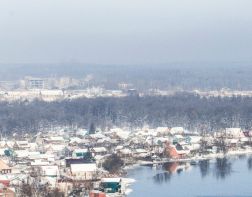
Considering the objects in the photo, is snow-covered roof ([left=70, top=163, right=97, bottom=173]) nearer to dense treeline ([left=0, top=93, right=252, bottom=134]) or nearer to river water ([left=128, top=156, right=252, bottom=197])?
river water ([left=128, top=156, right=252, bottom=197])

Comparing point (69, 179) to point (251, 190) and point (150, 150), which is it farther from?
point (150, 150)

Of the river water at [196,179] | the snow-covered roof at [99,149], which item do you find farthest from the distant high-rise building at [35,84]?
the river water at [196,179]

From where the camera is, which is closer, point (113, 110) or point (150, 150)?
point (150, 150)

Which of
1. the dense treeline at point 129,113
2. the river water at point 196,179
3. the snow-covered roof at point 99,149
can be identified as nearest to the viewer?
the river water at point 196,179

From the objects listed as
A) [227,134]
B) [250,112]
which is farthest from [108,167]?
[250,112]

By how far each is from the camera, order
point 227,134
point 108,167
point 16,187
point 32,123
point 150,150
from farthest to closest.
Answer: point 32,123
point 227,134
point 150,150
point 108,167
point 16,187

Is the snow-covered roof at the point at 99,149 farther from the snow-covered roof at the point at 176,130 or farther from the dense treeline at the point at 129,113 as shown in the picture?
the dense treeline at the point at 129,113
